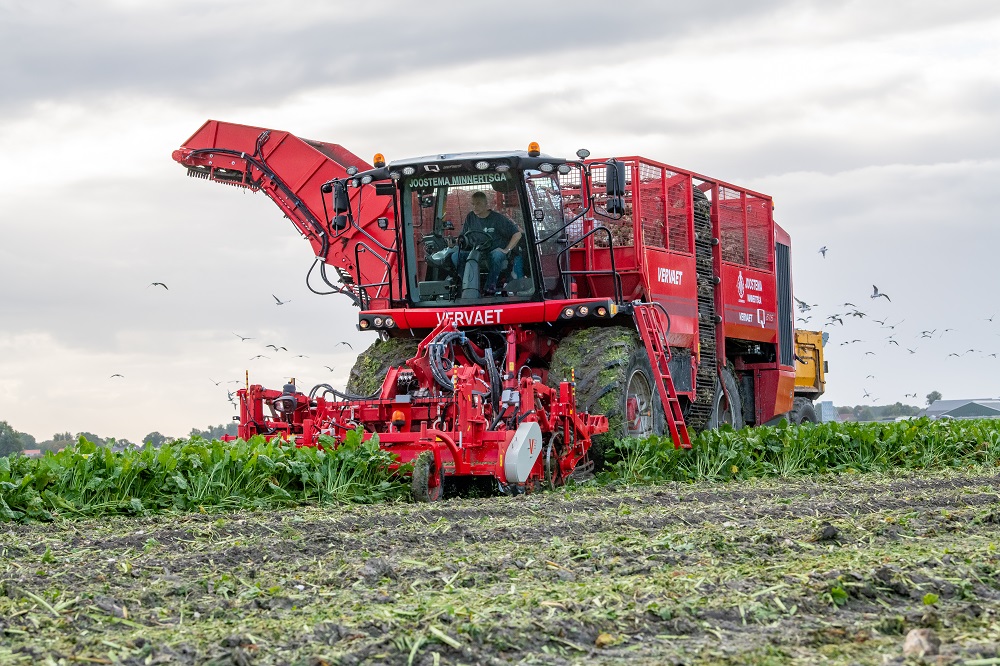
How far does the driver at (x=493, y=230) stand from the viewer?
1196 cm

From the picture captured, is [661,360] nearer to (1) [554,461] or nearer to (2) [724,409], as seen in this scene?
(1) [554,461]

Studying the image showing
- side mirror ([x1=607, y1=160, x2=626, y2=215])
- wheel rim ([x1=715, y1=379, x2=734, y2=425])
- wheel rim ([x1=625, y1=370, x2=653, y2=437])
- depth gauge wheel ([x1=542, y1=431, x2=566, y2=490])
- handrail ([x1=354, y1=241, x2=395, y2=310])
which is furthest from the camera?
wheel rim ([x1=715, y1=379, x2=734, y2=425])

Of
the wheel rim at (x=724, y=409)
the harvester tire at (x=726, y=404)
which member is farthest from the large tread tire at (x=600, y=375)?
the wheel rim at (x=724, y=409)

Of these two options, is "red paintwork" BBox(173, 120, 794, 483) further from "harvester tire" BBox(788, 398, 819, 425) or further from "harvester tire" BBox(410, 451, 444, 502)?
"harvester tire" BBox(788, 398, 819, 425)

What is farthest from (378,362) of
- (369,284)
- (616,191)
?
(616,191)

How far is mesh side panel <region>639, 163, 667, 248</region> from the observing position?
13.3 meters

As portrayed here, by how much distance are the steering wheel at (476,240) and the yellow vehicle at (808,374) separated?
8.57 meters

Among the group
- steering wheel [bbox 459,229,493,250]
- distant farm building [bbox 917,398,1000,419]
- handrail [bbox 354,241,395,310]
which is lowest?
distant farm building [bbox 917,398,1000,419]

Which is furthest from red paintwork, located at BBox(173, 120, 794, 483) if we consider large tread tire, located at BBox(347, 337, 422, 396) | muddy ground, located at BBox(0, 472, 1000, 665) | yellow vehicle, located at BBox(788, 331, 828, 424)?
yellow vehicle, located at BBox(788, 331, 828, 424)

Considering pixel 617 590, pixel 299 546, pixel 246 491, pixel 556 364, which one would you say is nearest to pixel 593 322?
pixel 556 364

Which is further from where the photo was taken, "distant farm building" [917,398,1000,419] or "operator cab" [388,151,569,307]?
"distant farm building" [917,398,1000,419]

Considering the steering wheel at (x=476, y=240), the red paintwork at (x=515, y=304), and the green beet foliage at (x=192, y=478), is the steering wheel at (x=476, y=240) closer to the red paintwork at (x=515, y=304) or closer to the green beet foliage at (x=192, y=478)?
the red paintwork at (x=515, y=304)

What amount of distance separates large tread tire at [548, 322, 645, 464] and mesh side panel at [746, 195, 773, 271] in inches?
195

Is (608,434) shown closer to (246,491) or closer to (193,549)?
(246,491)
